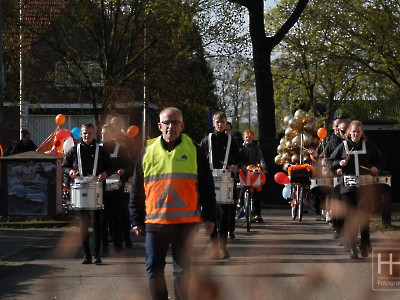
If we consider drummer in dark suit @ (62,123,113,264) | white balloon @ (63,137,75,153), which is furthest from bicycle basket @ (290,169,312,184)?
drummer in dark suit @ (62,123,113,264)

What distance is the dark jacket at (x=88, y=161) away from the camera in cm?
1209

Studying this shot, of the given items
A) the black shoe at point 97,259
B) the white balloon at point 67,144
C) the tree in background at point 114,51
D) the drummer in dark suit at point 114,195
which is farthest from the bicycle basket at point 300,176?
the black shoe at point 97,259

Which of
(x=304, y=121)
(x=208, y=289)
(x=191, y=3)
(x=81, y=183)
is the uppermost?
(x=191, y=3)

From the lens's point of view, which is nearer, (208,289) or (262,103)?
(208,289)

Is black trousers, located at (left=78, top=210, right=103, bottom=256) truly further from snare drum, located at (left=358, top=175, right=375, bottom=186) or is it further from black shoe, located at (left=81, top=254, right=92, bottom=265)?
snare drum, located at (left=358, top=175, right=375, bottom=186)

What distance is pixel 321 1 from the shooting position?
3678cm

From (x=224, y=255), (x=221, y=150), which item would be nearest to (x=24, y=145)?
(x=221, y=150)

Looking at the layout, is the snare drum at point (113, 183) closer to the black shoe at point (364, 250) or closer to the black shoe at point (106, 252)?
the black shoe at point (106, 252)

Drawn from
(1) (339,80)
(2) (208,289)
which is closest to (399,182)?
(2) (208,289)

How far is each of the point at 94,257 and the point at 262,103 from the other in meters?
17.4

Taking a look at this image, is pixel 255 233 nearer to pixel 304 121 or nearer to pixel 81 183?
pixel 81 183

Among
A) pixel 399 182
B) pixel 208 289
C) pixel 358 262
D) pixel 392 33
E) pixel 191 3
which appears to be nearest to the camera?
pixel 208 289

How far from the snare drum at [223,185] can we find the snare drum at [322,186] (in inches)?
93.1

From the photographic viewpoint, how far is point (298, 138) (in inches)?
889
